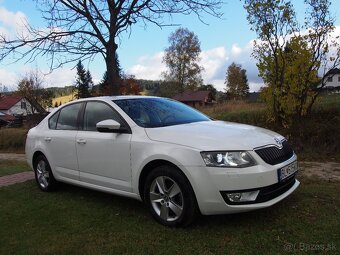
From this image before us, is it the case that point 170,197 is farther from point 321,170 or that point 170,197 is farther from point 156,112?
point 321,170

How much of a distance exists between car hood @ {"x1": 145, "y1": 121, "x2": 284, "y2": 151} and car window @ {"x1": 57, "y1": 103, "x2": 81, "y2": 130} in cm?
172

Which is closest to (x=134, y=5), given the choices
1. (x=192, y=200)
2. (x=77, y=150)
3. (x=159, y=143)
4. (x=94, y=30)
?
(x=94, y=30)

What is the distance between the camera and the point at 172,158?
4.23m

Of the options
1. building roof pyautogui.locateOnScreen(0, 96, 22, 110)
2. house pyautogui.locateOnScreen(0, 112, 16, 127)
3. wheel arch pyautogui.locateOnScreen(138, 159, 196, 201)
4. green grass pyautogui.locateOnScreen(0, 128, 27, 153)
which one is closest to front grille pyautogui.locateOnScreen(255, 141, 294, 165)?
wheel arch pyautogui.locateOnScreen(138, 159, 196, 201)

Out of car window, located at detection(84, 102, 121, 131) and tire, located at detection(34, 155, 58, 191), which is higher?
car window, located at detection(84, 102, 121, 131)

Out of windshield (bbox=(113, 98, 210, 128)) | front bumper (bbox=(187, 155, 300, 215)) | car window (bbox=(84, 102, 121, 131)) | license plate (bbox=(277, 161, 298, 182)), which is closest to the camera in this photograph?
front bumper (bbox=(187, 155, 300, 215))

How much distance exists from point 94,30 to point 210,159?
7176 millimetres

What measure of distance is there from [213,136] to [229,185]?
1.93 ft

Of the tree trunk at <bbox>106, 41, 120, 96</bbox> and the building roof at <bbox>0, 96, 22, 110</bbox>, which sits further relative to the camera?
the building roof at <bbox>0, 96, 22, 110</bbox>

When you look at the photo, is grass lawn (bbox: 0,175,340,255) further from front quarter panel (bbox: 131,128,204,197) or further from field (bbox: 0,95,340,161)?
field (bbox: 0,95,340,161)

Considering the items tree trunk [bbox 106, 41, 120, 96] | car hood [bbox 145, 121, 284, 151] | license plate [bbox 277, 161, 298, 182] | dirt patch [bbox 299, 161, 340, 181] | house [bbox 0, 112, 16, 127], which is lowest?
house [bbox 0, 112, 16, 127]

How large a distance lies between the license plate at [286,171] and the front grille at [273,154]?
0.09 metres

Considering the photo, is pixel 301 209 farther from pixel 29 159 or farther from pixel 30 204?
pixel 29 159

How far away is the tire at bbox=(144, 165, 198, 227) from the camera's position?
4.16 metres
